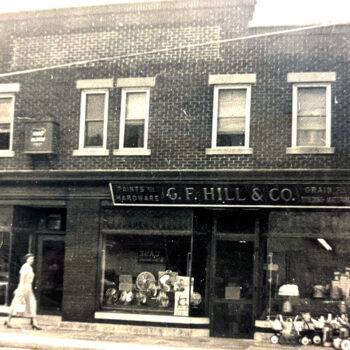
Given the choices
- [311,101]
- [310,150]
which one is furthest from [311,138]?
[311,101]

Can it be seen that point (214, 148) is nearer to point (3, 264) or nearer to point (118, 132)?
point (118, 132)

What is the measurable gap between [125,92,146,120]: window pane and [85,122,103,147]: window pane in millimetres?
803

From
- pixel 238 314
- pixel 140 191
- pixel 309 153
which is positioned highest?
pixel 309 153

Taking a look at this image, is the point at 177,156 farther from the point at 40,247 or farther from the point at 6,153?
the point at 40,247

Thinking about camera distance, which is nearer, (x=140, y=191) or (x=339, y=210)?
(x=339, y=210)

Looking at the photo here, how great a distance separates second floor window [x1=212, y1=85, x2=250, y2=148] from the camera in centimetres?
1328

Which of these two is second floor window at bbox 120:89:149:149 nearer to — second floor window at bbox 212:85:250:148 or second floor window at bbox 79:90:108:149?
second floor window at bbox 79:90:108:149

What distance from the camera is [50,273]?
49.5 feet

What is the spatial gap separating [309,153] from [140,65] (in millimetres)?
4811

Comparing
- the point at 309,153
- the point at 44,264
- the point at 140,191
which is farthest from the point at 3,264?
the point at 309,153

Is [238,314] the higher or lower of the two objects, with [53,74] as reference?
lower

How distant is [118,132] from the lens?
45.8 feet

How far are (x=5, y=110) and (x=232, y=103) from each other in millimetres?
6229

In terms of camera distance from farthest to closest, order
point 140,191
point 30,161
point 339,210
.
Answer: point 30,161
point 140,191
point 339,210
